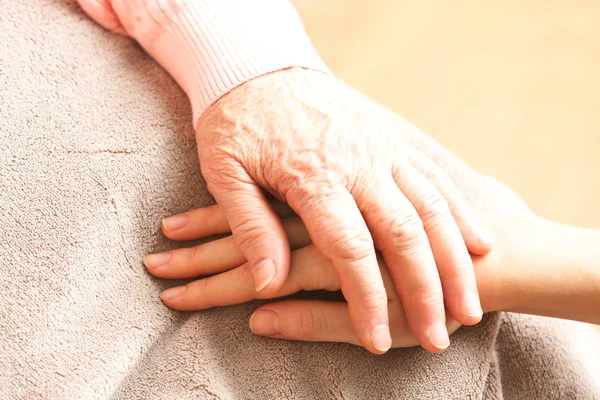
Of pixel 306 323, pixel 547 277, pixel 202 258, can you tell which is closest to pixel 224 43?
pixel 202 258

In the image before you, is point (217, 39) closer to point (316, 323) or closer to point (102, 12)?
point (102, 12)

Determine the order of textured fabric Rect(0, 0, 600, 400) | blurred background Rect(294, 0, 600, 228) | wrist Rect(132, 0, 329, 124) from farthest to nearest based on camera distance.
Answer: blurred background Rect(294, 0, 600, 228) < wrist Rect(132, 0, 329, 124) < textured fabric Rect(0, 0, 600, 400)

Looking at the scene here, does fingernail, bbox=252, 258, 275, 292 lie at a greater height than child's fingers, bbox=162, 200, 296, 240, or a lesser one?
lesser

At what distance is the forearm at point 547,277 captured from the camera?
2.22ft

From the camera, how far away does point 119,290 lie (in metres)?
0.68

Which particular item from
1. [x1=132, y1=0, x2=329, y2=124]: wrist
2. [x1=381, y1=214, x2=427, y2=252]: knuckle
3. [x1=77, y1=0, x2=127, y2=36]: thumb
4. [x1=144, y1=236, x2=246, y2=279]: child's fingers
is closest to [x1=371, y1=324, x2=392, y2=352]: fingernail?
[x1=381, y1=214, x2=427, y2=252]: knuckle

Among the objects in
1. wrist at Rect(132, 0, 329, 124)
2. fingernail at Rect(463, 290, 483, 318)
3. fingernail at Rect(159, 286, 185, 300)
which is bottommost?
fingernail at Rect(463, 290, 483, 318)

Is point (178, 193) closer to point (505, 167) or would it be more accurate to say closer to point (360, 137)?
point (360, 137)

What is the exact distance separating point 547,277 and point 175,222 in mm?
514

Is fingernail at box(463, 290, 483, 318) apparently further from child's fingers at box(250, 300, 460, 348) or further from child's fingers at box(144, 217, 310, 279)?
child's fingers at box(144, 217, 310, 279)

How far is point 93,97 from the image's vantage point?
74 cm

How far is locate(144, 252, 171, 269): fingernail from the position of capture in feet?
2.30

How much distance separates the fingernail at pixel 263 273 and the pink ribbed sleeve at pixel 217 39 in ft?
0.82

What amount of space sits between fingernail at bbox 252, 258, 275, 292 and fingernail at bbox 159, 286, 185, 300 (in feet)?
0.38
